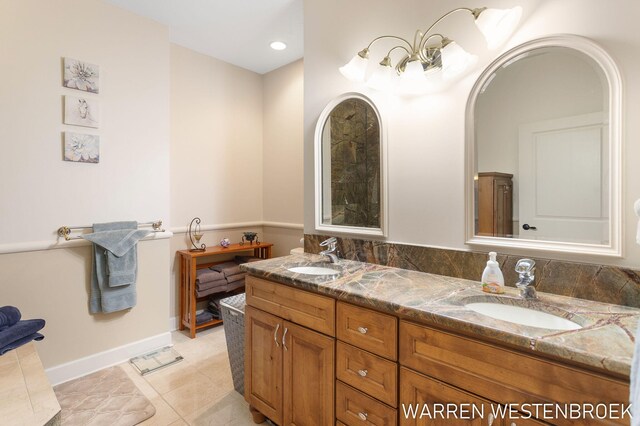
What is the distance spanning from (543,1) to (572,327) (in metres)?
1.28

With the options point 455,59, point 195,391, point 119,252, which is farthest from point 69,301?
point 455,59

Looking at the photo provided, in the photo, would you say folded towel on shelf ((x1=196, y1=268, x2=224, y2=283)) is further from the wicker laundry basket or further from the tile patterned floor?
the wicker laundry basket

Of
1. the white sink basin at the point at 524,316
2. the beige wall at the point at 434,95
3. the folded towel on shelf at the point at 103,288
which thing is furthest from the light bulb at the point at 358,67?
the folded towel on shelf at the point at 103,288

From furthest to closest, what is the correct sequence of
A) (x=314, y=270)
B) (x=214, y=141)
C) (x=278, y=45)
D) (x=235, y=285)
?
(x=214, y=141)
(x=235, y=285)
(x=278, y=45)
(x=314, y=270)

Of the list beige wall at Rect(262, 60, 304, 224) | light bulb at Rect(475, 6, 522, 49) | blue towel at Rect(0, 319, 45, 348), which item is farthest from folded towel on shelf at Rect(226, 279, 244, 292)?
light bulb at Rect(475, 6, 522, 49)

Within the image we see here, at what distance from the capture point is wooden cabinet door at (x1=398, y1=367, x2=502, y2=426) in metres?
0.96

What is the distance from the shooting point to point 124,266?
2.35 m

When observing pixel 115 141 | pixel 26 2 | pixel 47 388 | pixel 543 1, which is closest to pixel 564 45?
pixel 543 1

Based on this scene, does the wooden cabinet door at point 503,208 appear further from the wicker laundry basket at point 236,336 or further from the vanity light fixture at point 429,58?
the wicker laundry basket at point 236,336

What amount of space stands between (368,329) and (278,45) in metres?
2.74

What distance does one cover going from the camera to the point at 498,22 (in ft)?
4.38

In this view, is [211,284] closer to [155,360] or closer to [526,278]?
[155,360]

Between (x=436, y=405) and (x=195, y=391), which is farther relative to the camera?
(x=195, y=391)

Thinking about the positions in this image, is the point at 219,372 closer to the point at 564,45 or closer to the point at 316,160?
the point at 316,160
